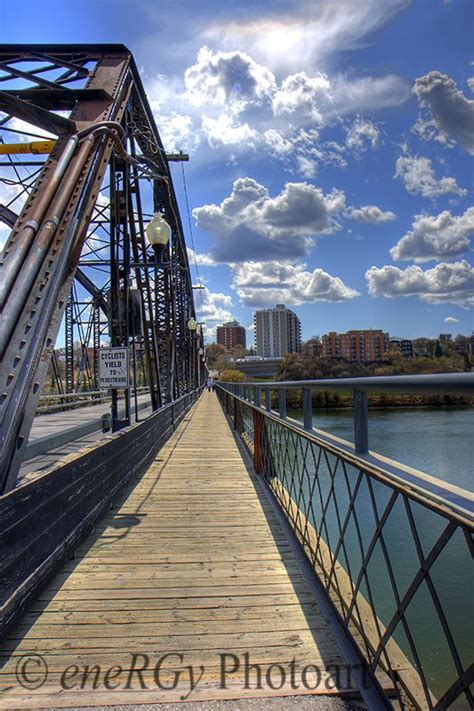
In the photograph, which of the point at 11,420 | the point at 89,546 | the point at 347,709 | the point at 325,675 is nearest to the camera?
the point at 347,709

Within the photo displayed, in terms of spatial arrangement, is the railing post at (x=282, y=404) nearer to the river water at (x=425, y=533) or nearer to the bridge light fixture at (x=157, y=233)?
the river water at (x=425, y=533)

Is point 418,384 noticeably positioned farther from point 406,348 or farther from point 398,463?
point 406,348

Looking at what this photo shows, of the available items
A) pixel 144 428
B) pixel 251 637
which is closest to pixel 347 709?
pixel 251 637

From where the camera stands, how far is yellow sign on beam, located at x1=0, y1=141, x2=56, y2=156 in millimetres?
8172

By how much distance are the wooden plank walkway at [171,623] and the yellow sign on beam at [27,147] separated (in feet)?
21.9

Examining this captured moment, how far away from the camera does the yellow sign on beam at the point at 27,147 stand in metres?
8.17

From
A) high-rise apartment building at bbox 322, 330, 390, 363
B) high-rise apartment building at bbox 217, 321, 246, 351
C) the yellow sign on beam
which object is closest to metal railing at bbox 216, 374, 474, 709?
the yellow sign on beam

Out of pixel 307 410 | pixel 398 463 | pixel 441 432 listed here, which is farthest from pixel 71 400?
pixel 398 463

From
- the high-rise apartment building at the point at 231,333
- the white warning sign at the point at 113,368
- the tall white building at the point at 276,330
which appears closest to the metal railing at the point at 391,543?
the white warning sign at the point at 113,368

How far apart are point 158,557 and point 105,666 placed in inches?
56.9

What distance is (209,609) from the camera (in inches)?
114

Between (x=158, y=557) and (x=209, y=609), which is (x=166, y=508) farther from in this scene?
(x=209, y=609)

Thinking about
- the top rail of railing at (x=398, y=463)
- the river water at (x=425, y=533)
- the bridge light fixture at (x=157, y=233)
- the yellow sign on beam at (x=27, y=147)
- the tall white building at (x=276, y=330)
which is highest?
the tall white building at (x=276, y=330)

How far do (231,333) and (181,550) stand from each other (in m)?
156
